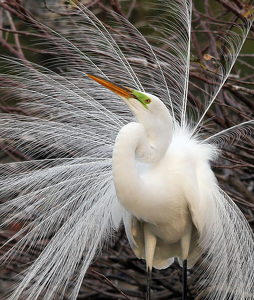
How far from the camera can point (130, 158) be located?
1729 millimetres

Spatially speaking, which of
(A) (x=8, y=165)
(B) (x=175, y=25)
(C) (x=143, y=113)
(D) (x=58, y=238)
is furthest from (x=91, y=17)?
(D) (x=58, y=238)

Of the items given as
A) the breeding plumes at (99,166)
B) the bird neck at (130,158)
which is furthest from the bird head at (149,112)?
the breeding plumes at (99,166)

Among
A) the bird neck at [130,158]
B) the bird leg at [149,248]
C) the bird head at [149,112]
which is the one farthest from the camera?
the bird leg at [149,248]

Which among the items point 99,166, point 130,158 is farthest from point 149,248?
point 130,158

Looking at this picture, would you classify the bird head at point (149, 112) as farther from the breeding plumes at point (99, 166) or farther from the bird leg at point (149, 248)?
the bird leg at point (149, 248)

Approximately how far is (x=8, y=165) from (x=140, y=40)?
3.09 ft

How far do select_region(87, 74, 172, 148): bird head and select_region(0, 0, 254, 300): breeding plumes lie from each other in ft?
0.70

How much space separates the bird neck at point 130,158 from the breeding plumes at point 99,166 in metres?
0.18

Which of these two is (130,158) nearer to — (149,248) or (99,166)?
(99,166)

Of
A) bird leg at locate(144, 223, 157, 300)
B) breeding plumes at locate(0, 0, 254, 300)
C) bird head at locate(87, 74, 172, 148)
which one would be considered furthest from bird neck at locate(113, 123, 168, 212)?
bird leg at locate(144, 223, 157, 300)

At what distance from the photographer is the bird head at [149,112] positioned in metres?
1.86

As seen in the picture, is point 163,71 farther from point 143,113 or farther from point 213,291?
point 213,291

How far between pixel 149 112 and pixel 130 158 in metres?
0.27

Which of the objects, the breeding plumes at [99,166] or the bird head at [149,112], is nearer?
the bird head at [149,112]
